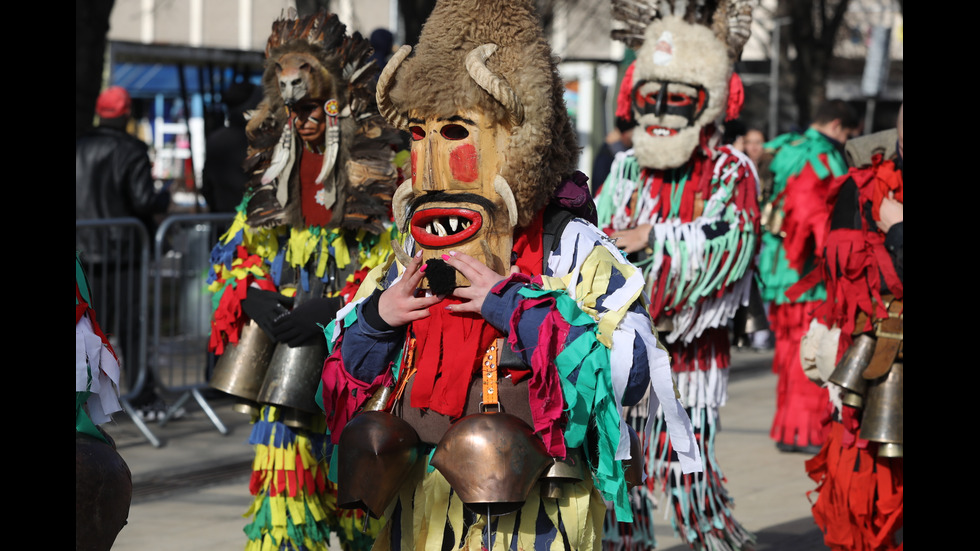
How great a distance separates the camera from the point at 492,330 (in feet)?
10.0

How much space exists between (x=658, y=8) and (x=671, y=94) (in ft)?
1.43

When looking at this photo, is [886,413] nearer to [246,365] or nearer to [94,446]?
[246,365]

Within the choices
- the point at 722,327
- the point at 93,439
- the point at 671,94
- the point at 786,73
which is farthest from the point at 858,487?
the point at 786,73

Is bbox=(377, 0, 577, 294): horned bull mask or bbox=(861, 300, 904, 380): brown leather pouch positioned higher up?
bbox=(377, 0, 577, 294): horned bull mask

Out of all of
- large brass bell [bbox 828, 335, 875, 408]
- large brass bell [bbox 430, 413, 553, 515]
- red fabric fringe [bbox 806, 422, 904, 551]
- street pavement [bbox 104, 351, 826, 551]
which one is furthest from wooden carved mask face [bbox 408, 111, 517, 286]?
street pavement [bbox 104, 351, 826, 551]

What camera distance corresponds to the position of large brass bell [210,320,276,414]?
4.41 m

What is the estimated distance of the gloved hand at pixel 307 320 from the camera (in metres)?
4.27

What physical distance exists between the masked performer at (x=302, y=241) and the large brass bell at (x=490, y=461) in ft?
5.18

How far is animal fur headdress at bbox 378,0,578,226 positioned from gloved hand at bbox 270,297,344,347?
1.27 meters

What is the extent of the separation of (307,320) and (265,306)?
7.9 inches

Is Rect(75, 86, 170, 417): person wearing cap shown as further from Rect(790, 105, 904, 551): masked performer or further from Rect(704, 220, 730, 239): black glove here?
Rect(790, 105, 904, 551): masked performer

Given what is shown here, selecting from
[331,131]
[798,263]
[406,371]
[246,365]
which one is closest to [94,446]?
[406,371]

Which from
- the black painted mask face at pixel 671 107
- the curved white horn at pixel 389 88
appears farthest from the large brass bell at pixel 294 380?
the black painted mask face at pixel 671 107

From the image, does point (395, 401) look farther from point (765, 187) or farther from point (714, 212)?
point (765, 187)
